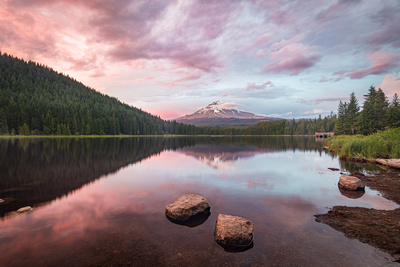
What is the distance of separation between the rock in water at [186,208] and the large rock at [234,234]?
2.34 m

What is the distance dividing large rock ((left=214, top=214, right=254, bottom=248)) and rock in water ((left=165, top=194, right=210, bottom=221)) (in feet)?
7.68

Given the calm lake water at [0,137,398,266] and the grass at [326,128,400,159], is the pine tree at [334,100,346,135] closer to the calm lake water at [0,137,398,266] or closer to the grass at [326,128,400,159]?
the grass at [326,128,400,159]

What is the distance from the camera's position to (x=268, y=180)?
20594 mm

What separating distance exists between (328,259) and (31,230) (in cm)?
1262

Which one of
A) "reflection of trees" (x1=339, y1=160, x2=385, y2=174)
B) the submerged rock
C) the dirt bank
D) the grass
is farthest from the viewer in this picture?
the grass

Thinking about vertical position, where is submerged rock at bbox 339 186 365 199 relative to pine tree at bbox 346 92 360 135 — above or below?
below

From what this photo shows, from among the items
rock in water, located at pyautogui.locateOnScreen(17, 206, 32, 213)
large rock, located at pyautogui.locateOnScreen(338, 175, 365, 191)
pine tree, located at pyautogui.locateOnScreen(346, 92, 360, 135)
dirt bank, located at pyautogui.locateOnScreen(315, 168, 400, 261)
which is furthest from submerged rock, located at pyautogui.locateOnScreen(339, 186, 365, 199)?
pine tree, located at pyautogui.locateOnScreen(346, 92, 360, 135)

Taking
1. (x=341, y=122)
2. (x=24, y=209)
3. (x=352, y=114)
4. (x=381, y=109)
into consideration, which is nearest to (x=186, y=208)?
(x=24, y=209)

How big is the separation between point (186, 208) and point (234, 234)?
3.32 m

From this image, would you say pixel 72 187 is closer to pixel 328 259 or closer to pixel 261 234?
pixel 261 234

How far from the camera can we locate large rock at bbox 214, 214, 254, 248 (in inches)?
314

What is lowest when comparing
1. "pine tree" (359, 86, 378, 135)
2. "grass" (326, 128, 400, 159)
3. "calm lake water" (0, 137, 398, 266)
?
"calm lake water" (0, 137, 398, 266)

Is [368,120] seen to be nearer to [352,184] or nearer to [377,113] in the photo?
[377,113]

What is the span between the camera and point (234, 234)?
800 centimetres
